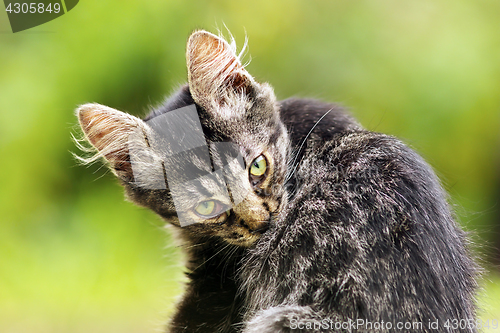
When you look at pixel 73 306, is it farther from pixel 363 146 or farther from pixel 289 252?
pixel 363 146

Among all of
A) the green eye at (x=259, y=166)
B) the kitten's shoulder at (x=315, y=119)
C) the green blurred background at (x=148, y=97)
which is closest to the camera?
the green eye at (x=259, y=166)

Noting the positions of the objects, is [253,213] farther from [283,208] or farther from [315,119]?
[315,119]

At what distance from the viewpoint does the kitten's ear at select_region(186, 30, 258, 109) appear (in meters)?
1.74

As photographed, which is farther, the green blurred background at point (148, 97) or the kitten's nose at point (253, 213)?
the green blurred background at point (148, 97)

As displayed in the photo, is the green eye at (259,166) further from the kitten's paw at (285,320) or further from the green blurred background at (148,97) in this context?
the green blurred background at (148,97)

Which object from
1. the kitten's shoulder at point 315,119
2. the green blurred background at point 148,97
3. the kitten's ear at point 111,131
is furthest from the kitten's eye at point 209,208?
the green blurred background at point 148,97

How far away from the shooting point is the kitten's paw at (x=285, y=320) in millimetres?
1448

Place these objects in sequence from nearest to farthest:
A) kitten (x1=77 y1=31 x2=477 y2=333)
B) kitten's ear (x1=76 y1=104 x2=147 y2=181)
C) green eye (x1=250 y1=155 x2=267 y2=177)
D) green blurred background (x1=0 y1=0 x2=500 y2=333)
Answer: kitten (x1=77 y1=31 x2=477 y2=333), kitten's ear (x1=76 y1=104 x2=147 y2=181), green eye (x1=250 y1=155 x2=267 y2=177), green blurred background (x1=0 y1=0 x2=500 y2=333)

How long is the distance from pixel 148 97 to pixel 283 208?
1.88 m

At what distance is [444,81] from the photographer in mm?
3467

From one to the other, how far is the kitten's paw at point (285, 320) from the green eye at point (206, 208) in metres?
0.48

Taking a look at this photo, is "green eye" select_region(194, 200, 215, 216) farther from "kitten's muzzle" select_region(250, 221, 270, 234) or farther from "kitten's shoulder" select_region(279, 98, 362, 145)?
"kitten's shoulder" select_region(279, 98, 362, 145)

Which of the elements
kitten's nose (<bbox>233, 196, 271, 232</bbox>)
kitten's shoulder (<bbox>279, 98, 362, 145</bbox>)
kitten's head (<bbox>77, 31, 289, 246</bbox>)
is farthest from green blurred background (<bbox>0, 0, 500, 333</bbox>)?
kitten's nose (<bbox>233, 196, 271, 232</bbox>)

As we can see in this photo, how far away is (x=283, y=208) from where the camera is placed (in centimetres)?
180
